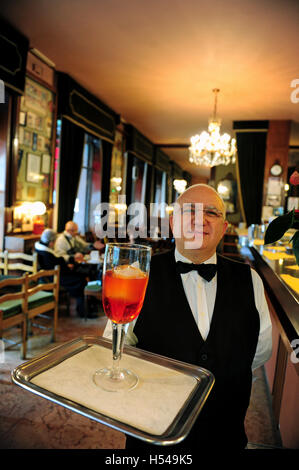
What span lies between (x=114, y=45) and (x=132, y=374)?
16.6 ft

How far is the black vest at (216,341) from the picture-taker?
127 cm

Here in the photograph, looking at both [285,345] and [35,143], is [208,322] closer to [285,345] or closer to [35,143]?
[285,345]

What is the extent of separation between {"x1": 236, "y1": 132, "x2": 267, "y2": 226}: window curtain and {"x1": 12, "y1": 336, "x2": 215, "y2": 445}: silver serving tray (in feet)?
28.0

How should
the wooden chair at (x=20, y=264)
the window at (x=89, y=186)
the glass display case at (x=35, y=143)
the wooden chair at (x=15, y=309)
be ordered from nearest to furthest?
the wooden chair at (x=15, y=309) < the wooden chair at (x=20, y=264) < the glass display case at (x=35, y=143) < the window at (x=89, y=186)

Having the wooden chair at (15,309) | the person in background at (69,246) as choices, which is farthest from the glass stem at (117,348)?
the person in background at (69,246)

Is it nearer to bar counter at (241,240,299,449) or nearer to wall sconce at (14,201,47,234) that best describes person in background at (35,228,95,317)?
wall sconce at (14,201,47,234)

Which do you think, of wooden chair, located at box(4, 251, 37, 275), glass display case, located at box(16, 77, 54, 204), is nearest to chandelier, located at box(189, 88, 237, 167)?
glass display case, located at box(16, 77, 54, 204)

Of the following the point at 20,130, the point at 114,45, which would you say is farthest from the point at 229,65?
the point at 20,130

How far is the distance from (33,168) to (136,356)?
5.19 metres

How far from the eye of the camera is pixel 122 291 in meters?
0.82

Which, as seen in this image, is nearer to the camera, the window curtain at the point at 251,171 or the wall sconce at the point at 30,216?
the wall sconce at the point at 30,216

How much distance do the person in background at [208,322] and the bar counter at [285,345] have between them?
227 millimetres

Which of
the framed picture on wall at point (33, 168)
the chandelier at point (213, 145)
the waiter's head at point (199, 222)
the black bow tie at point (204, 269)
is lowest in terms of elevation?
the black bow tie at point (204, 269)

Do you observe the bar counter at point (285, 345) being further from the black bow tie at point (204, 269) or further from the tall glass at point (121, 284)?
the tall glass at point (121, 284)
